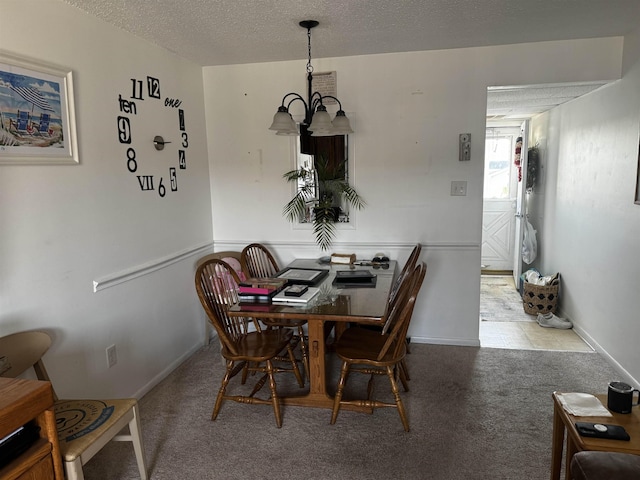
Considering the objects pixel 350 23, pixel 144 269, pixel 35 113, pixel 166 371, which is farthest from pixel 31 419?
pixel 350 23

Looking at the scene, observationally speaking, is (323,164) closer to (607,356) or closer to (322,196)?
(322,196)

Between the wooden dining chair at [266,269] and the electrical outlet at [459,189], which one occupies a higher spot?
the electrical outlet at [459,189]

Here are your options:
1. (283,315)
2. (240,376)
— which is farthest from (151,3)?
(240,376)

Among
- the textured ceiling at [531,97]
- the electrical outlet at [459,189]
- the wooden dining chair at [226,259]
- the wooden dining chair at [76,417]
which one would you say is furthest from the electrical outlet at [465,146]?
the wooden dining chair at [76,417]

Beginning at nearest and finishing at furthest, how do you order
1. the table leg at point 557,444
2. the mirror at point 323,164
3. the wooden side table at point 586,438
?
the wooden side table at point 586,438, the table leg at point 557,444, the mirror at point 323,164

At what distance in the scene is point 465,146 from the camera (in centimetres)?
316

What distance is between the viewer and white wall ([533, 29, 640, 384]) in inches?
108

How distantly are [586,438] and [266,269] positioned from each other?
242 centimetres

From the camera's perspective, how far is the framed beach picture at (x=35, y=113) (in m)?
1.81

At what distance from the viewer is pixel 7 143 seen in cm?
182

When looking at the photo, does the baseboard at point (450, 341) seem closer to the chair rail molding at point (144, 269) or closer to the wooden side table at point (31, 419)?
the chair rail molding at point (144, 269)

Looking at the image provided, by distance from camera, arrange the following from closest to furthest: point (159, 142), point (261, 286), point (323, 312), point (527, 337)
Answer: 1. point (323, 312)
2. point (261, 286)
3. point (159, 142)
4. point (527, 337)

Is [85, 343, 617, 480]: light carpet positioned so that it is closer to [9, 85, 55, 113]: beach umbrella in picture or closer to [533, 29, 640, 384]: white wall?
[533, 29, 640, 384]: white wall

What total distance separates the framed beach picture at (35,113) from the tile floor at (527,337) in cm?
313
